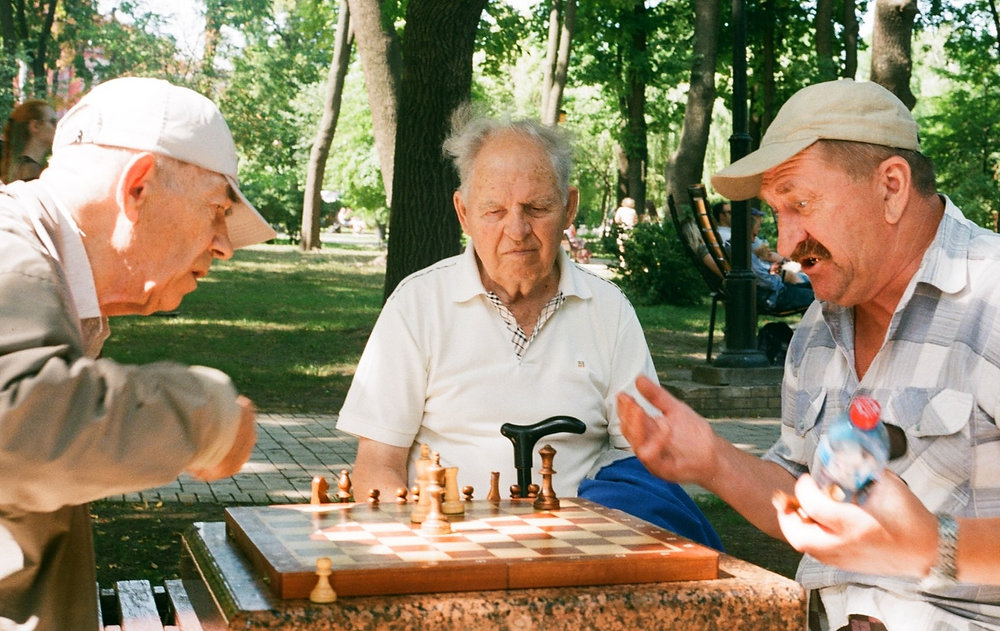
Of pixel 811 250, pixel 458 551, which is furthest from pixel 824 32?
pixel 458 551

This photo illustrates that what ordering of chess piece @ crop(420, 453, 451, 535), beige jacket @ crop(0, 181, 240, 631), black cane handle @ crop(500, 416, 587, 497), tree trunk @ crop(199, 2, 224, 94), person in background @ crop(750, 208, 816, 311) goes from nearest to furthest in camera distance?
beige jacket @ crop(0, 181, 240, 631)
chess piece @ crop(420, 453, 451, 535)
black cane handle @ crop(500, 416, 587, 497)
person in background @ crop(750, 208, 816, 311)
tree trunk @ crop(199, 2, 224, 94)

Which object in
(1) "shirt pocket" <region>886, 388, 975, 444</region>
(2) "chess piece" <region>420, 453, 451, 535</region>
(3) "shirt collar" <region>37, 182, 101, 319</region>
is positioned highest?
(3) "shirt collar" <region>37, 182, 101, 319</region>

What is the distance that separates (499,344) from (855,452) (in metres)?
1.91

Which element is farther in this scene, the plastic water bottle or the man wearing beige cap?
the man wearing beige cap

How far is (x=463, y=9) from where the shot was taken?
868 centimetres

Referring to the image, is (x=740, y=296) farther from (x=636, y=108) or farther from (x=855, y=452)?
(x=636, y=108)

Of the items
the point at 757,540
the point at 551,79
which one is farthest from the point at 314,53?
the point at 757,540

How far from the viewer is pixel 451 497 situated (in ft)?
8.71

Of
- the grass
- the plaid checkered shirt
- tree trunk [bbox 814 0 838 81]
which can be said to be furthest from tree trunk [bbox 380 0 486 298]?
tree trunk [bbox 814 0 838 81]

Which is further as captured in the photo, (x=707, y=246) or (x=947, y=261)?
(x=707, y=246)

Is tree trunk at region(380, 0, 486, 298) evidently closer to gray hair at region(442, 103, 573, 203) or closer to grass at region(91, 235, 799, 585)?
grass at region(91, 235, 799, 585)

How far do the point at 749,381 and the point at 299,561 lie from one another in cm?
899

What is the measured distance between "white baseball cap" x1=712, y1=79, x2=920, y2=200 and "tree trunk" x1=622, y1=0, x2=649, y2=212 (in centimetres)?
2487

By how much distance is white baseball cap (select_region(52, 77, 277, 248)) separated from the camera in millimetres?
2018
